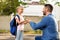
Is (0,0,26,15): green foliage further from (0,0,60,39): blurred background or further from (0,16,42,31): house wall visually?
(0,16,42,31): house wall

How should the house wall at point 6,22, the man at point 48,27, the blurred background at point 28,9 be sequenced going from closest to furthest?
the man at point 48,27
the house wall at point 6,22
the blurred background at point 28,9

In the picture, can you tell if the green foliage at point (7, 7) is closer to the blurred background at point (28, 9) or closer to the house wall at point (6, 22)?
the blurred background at point (28, 9)

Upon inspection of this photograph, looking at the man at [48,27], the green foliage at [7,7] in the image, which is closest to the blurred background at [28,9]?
the green foliage at [7,7]

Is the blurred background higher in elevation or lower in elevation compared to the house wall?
higher

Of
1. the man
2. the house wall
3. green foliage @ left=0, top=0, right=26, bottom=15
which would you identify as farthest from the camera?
green foliage @ left=0, top=0, right=26, bottom=15

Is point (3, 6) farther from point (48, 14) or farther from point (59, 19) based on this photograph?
point (48, 14)

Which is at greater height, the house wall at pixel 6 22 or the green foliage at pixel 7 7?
the green foliage at pixel 7 7

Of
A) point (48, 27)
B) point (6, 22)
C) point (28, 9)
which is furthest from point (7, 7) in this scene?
point (48, 27)

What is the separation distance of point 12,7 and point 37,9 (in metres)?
1.57

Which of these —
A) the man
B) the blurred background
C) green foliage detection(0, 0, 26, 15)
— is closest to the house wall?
the blurred background

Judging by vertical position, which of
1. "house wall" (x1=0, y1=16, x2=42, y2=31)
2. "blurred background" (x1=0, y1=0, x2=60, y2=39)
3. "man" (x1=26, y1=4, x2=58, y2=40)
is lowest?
"house wall" (x1=0, y1=16, x2=42, y2=31)

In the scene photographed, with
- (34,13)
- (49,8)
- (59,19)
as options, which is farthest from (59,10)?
(49,8)

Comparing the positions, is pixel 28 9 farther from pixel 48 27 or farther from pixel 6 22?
pixel 48 27

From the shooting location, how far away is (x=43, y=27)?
523cm
